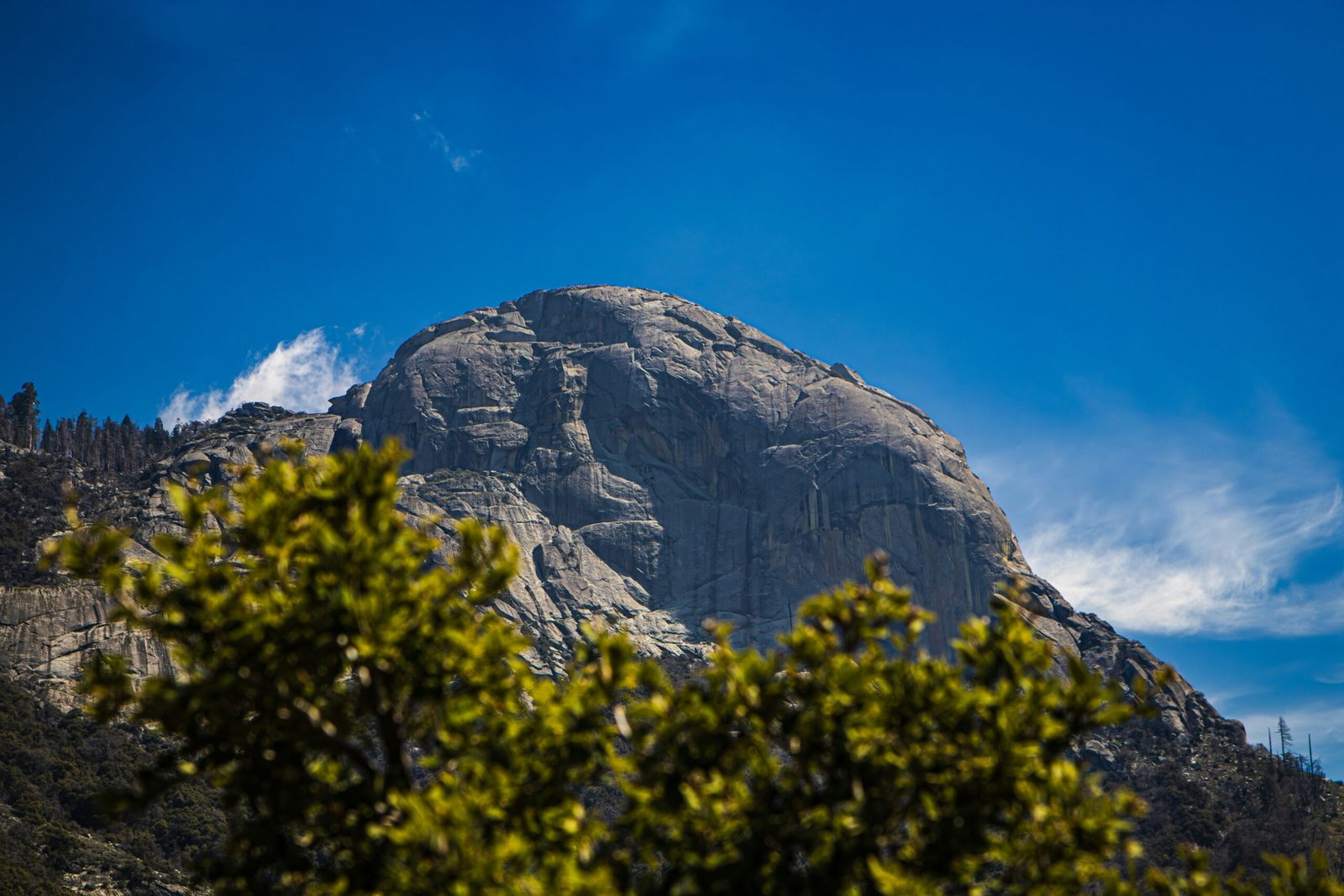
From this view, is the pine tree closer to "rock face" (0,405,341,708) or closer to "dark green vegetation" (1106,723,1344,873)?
"rock face" (0,405,341,708)

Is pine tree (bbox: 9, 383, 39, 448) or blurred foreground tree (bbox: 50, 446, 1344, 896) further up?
pine tree (bbox: 9, 383, 39, 448)

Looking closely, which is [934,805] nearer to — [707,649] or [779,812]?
[779,812]

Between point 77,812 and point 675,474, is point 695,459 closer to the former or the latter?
point 675,474

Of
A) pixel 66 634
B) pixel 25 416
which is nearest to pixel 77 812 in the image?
pixel 66 634

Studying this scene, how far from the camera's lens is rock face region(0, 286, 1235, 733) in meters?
144

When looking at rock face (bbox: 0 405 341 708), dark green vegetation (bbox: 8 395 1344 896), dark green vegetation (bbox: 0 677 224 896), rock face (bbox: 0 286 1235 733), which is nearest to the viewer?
dark green vegetation (bbox: 0 677 224 896)

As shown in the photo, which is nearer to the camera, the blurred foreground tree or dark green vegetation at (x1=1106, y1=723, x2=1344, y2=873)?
the blurred foreground tree

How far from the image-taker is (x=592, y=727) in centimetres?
814

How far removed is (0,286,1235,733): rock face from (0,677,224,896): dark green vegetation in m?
34.0

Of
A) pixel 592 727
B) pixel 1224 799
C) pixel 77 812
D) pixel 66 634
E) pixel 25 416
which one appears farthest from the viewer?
pixel 25 416

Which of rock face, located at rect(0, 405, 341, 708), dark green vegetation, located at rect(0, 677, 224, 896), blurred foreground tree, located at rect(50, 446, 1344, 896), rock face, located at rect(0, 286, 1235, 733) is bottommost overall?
blurred foreground tree, located at rect(50, 446, 1344, 896)

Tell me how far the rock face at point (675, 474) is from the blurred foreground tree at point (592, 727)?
124 metres

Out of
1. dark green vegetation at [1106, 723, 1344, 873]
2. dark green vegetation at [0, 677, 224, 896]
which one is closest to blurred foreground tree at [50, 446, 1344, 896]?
dark green vegetation at [0, 677, 224, 896]

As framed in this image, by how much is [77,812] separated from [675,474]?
8594 centimetres
